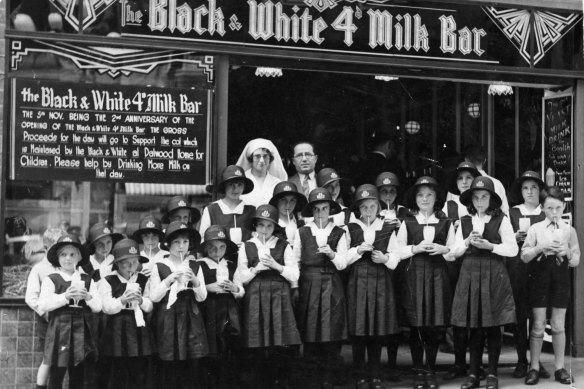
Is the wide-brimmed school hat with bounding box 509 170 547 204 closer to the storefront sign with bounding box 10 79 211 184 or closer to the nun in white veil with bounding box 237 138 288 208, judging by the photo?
the nun in white veil with bounding box 237 138 288 208

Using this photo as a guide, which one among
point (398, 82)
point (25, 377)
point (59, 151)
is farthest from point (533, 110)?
point (25, 377)

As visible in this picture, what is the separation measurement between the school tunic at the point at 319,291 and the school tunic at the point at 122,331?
1.42 meters

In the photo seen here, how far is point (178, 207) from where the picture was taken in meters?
8.63

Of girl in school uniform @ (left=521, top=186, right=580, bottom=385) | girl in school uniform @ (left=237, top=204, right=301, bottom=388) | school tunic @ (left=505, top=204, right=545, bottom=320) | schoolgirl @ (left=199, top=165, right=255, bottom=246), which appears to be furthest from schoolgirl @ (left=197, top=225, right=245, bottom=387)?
girl in school uniform @ (left=521, top=186, right=580, bottom=385)

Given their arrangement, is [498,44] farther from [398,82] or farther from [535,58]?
[398,82]

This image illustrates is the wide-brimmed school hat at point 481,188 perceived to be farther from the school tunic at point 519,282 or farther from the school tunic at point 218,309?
the school tunic at point 218,309

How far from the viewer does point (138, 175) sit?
29.5 ft

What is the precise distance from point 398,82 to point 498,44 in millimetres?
1202

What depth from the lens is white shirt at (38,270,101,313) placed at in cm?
765

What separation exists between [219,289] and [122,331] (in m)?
0.90

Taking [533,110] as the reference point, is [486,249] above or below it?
below

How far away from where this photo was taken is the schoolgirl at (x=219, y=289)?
322 inches

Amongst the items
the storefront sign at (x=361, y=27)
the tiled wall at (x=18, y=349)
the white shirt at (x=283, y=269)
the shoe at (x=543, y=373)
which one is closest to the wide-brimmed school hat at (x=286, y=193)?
the white shirt at (x=283, y=269)

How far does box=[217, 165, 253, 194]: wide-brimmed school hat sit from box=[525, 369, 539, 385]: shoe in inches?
125
